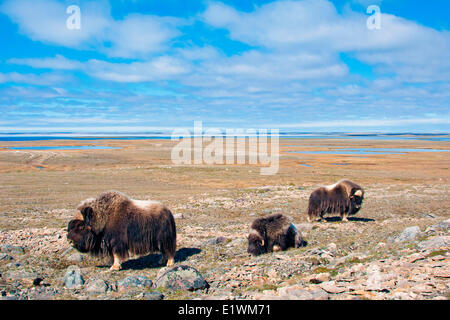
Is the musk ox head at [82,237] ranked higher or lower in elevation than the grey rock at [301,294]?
higher

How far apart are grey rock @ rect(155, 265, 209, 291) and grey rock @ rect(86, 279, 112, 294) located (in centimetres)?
106

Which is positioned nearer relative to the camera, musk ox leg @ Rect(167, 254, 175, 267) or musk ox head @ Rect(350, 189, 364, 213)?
musk ox leg @ Rect(167, 254, 175, 267)

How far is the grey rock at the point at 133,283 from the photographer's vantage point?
728cm

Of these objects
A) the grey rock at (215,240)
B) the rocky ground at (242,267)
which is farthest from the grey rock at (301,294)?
the grey rock at (215,240)

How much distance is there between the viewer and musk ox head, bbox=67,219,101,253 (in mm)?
8727

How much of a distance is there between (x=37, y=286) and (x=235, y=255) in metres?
5.22

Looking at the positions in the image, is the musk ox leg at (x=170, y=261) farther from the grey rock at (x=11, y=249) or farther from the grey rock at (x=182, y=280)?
the grey rock at (x=11, y=249)

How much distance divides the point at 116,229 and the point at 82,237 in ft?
3.00

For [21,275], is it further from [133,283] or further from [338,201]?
[338,201]

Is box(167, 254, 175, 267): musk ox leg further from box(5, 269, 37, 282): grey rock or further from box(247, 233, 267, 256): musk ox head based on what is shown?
box(5, 269, 37, 282): grey rock

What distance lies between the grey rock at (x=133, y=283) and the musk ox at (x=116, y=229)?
A: 1317 mm

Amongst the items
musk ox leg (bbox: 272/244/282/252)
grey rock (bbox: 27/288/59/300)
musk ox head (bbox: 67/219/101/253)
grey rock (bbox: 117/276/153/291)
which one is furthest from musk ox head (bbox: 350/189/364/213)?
grey rock (bbox: 27/288/59/300)

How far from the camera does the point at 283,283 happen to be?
274 inches

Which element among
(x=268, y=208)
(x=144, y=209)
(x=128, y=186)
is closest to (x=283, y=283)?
(x=144, y=209)
